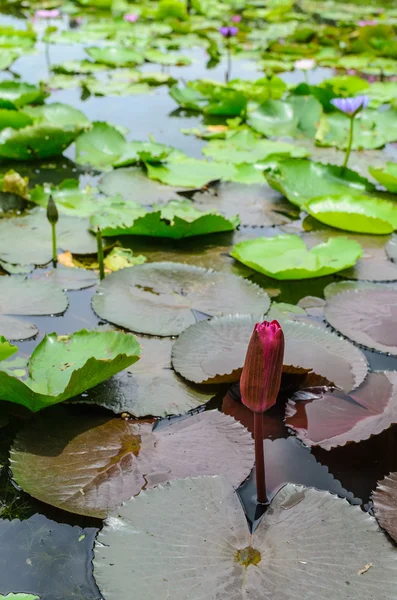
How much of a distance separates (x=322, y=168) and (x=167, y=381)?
1475mm

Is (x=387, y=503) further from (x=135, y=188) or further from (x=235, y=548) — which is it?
(x=135, y=188)

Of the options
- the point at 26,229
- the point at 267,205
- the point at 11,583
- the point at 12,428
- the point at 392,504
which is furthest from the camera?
the point at 267,205

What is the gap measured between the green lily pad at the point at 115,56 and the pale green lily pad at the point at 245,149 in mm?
2137

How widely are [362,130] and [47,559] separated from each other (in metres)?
2.92

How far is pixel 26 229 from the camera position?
6.99 feet

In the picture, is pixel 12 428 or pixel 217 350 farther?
pixel 217 350

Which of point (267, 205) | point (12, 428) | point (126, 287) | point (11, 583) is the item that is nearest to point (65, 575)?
point (11, 583)

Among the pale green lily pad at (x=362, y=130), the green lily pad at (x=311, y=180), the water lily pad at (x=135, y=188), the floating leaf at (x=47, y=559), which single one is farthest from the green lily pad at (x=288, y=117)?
the floating leaf at (x=47, y=559)

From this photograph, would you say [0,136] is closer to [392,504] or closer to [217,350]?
[217,350]

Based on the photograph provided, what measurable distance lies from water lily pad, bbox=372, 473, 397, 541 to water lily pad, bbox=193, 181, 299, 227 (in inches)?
51.5

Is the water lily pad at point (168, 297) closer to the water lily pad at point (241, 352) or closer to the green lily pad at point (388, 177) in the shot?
the water lily pad at point (241, 352)

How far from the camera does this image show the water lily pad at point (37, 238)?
1957mm

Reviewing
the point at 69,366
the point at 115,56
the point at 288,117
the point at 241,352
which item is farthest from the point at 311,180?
the point at 115,56

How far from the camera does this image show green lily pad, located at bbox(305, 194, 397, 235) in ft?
7.07
